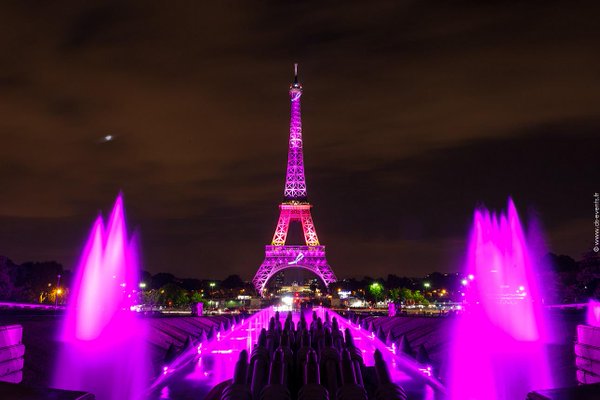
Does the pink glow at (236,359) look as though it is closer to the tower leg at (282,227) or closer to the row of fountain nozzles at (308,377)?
the row of fountain nozzles at (308,377)

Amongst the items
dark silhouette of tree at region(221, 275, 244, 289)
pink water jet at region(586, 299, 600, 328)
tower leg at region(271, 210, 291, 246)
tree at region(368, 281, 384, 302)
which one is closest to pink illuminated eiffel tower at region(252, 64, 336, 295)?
tower leg at region(271, 210, 291, 246)

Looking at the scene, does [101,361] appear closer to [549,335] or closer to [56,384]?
[56,384]

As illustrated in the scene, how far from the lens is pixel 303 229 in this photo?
352 feet

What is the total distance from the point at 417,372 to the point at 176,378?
8559mm

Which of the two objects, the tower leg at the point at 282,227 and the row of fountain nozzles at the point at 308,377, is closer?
the row of fountain nozzles at the point at 308,377

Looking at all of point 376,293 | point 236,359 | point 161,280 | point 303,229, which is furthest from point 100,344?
point 161,280

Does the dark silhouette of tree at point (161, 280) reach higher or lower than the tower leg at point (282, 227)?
lower

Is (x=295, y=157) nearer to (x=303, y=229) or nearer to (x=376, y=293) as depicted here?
(x=303, y=229)

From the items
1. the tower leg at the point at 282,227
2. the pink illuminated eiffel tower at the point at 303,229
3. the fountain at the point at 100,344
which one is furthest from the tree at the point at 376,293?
the fountain at the point at 100,344

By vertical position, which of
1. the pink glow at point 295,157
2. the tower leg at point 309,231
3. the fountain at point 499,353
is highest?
the pink glow at point 295,157

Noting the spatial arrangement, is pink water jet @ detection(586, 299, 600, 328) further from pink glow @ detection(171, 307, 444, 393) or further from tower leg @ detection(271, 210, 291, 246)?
tower leg @ detection(271, 210, 291, 246)

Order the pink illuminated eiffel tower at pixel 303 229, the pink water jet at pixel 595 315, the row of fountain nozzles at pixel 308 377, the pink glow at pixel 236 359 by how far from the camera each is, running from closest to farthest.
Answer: the row of fountain nozzles at pixel 308 377 → the pink water jet at pixel 595 315 → the pink glow at pixel 236 359 → the pink illuminated eiffel tower at pixel 303 229

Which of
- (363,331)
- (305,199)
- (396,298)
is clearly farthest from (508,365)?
(305,199)

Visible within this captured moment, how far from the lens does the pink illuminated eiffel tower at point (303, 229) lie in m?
105
